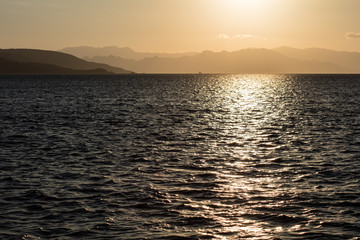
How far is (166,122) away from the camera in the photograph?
5484cm

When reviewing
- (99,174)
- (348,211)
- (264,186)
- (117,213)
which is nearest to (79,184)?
(99,174)

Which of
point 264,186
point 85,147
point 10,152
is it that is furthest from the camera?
point 85,147

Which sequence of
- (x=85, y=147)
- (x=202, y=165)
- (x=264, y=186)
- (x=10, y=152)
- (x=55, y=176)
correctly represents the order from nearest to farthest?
(x=264, y=186) → (x=55, y=176) → (x=202, y=165) → (x=10, y=152) → (x=85, y=147)

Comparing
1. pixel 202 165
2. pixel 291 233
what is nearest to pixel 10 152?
pixel 202 165

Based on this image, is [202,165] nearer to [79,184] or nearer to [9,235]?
[79,184]

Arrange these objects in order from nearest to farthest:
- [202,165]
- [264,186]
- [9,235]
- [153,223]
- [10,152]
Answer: [9,235] < [153,223] < [264,186] < [202,165] < [10,152]

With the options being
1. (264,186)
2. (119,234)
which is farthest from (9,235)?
(264,186)

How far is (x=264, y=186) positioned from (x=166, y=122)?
→ 32.3 meters

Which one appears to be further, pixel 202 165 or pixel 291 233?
pixel 202 165

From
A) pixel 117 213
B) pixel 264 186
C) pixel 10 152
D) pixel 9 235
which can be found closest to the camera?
pixel 9 235

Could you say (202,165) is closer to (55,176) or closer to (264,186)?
(264,186)

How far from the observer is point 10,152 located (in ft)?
108

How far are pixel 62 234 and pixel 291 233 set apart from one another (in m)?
8.96

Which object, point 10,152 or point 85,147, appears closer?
point 10,152
